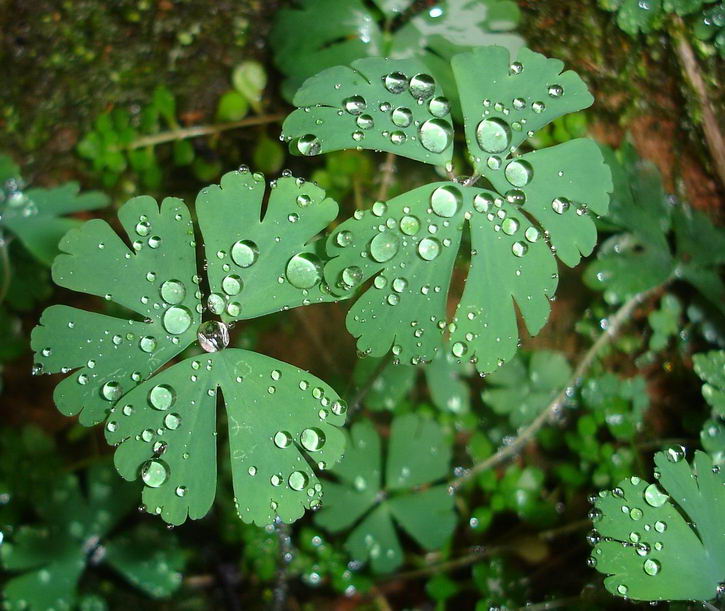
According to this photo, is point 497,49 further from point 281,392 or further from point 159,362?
point 159,362

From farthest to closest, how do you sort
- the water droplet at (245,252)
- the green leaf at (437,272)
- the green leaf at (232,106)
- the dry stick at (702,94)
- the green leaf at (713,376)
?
the green leaf at (232,106) < the dry stick at (702,94) < the green leaf at (713,376) < the water droplet at (245,252) < the green leaf at (437,272)

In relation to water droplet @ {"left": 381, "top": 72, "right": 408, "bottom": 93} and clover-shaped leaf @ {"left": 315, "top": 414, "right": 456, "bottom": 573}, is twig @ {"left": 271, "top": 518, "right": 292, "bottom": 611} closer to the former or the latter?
clover-shaped leaf @ {"left": 315, "top": 414, "right": 456, "bottom": 573}

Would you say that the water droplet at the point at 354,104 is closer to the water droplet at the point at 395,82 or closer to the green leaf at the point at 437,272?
the water droplet at the point at 395,82

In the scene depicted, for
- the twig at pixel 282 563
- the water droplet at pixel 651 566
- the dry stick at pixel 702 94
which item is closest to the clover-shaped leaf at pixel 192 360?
the twig at pixel 282 563

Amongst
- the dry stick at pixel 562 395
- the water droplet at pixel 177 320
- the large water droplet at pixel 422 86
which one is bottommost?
the dry stick at pixel 562 395

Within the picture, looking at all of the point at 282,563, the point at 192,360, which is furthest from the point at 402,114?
the point at 282,563

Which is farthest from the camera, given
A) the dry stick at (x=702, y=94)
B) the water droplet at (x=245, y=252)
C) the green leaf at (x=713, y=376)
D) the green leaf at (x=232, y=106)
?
the green leaf at (x=232, y=106)

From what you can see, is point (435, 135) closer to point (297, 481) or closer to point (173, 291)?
point (173, 291)
